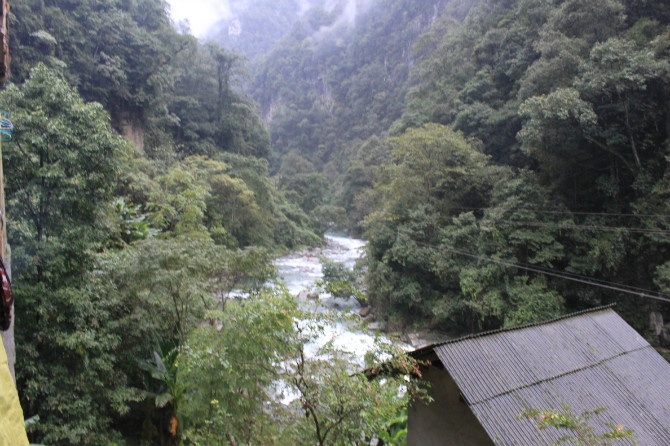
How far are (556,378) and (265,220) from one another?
20550 mm

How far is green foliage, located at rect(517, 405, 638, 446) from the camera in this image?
309cm

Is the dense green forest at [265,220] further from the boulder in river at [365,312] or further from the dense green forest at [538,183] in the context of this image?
the boulder in river at [365,312]

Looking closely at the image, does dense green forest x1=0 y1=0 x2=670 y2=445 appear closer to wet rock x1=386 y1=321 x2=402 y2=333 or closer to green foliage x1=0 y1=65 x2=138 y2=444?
Answer: green foliage x1=0 y1=65 x2=138 y2=444

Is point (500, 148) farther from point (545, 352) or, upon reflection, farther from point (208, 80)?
point (208, 80)

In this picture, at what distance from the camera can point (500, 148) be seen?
17.8m

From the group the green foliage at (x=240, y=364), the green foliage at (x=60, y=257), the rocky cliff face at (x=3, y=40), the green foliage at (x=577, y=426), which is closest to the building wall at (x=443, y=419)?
the green foliage at (x=577, y=426)

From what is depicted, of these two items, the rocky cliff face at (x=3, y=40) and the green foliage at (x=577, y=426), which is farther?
the rocky cliff face at (x=3, y=40)

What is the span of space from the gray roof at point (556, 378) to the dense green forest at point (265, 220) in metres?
0.78

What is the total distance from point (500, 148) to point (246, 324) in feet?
55.2

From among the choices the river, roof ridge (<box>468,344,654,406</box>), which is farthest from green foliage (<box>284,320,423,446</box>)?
the river

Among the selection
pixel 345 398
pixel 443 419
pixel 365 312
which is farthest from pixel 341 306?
pixel 345 398

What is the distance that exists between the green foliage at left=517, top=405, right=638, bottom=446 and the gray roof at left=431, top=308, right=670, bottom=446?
0.08 meters

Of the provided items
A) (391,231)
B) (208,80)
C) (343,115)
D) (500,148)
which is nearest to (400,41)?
(343,115)

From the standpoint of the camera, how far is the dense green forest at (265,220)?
4.96 metres
